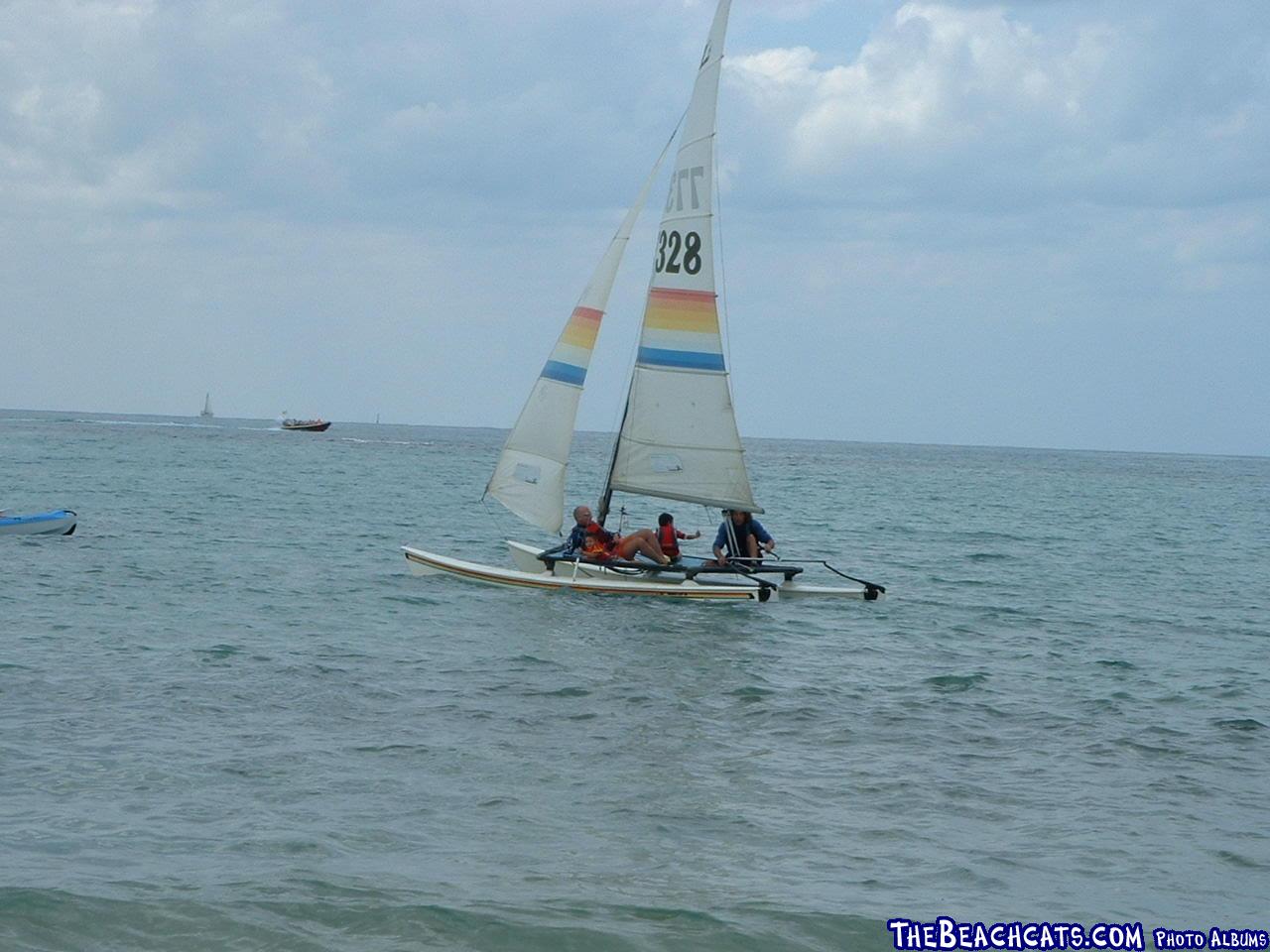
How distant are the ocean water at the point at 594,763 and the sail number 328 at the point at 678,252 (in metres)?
6.67

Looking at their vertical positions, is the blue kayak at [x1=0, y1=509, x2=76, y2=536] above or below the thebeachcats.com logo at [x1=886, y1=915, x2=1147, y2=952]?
above

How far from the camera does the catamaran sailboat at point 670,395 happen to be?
2639 centimetres

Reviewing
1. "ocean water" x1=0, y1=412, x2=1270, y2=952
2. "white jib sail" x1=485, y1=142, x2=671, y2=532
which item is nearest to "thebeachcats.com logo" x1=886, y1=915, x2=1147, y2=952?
"ocean water" x1=0, y1=412, x2=1270, y2=952

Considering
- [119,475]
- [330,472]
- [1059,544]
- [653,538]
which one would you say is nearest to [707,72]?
[653,538]

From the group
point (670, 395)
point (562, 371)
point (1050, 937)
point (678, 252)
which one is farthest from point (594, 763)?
point (678, 252)

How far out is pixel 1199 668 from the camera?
21.2 meters

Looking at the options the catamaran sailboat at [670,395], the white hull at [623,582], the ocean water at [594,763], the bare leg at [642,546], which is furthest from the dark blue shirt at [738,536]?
the bare leg at [642,546]

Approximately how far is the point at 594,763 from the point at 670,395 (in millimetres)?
13474

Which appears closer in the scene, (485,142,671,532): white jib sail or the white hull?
the white hull

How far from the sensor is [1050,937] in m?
9.69

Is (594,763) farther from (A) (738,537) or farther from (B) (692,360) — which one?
(B) (692,360)

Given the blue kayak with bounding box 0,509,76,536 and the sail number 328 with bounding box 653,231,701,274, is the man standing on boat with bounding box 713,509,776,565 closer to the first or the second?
the sail number 328 with bounding box 653,231,701,274

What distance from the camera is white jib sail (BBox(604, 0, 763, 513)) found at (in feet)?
86.6

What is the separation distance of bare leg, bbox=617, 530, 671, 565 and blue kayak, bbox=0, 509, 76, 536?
16.9m
